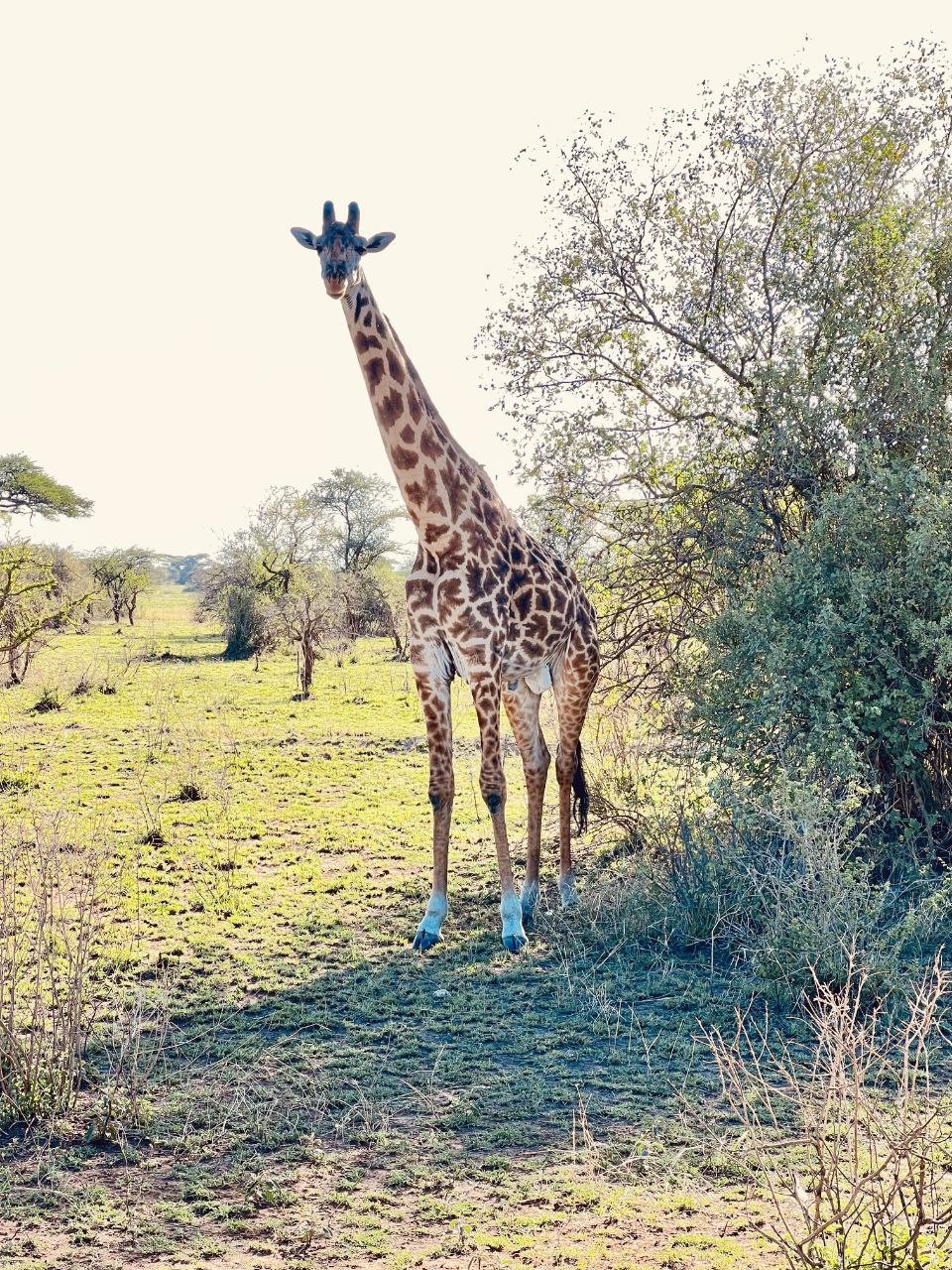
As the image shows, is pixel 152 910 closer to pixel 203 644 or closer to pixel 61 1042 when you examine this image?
pixel 61 1042

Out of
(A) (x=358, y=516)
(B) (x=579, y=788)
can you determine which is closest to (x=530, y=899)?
(B) (x=579, y=788)

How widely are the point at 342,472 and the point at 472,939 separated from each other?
35.2 metres

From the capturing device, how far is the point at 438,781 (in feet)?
20.7

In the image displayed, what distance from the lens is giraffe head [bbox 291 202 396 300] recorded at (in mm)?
5812

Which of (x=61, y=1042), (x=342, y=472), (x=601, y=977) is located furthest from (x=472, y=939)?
(x=342, y=472)

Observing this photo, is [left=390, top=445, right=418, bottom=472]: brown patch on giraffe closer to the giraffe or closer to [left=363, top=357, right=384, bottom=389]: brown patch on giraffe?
the giraffe

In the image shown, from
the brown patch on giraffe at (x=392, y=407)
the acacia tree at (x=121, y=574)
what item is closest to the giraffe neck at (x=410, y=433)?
the brown patch on giraffe at (x=392, y=407)

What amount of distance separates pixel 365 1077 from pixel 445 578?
2897mm

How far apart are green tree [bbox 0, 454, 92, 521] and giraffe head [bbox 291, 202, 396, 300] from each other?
2164 centimetres

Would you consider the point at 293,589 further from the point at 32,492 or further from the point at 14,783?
the point at 14,783

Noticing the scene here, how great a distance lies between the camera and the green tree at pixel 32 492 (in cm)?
2558

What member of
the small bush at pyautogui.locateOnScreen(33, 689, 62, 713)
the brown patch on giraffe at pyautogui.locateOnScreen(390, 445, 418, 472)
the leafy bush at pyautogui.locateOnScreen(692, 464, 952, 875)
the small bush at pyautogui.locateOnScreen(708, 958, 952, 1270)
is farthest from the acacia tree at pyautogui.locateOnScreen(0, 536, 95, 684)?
the small bush at pyautogui.locateOnScreen(708, 958, 952, 1270)

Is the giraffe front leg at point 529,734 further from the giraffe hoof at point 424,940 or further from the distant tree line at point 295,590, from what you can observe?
the distant tree line at point 295,590

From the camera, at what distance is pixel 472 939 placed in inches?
244
